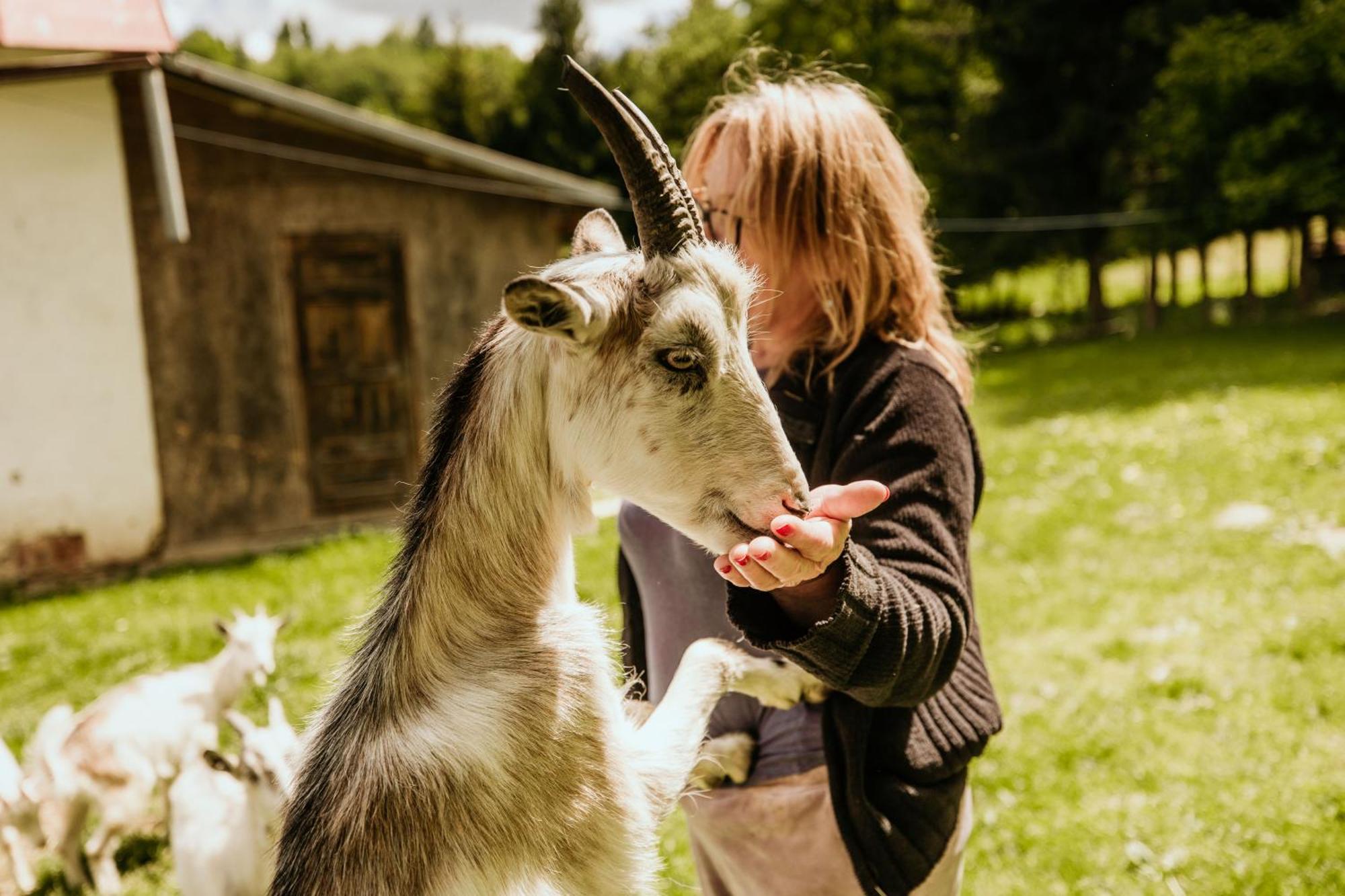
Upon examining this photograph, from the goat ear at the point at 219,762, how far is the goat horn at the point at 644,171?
107 inches

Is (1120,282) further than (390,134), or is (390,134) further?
(1120,282)

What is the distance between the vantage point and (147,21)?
6.50m

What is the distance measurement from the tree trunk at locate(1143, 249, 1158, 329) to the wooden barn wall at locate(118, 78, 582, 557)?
54.2ft

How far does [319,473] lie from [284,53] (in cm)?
6618

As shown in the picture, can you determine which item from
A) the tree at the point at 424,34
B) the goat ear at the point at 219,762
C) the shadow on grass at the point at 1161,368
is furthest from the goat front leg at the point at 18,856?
the tree at the point at 424,34

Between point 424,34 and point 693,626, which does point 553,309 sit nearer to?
point 693,626

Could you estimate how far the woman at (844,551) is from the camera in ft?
5.46

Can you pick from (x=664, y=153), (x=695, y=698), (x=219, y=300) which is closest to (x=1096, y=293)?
(x=219, y=300)

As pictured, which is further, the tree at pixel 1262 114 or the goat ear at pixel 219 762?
the tree at pixel 1262 114

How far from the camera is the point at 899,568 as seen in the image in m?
1.76

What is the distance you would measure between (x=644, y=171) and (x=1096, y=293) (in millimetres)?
24325

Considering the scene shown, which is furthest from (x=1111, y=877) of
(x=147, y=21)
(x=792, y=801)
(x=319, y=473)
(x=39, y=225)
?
(x=39, y=225)

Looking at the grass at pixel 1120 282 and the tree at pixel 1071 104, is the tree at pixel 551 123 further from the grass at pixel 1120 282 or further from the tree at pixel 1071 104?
the grass at pixel 1120 282

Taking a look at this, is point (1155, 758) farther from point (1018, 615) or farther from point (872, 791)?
point (872, 791)
